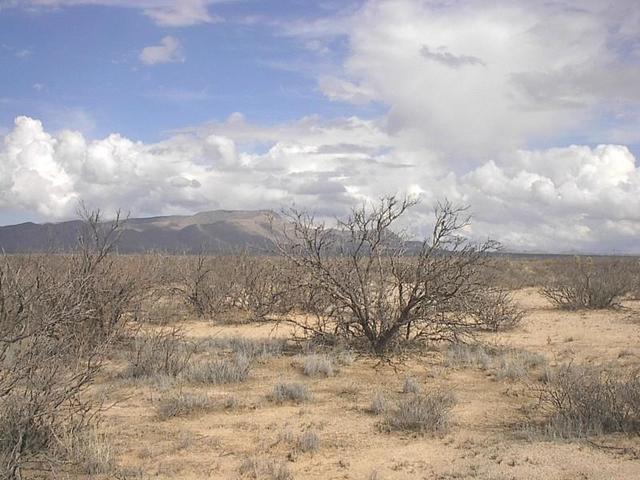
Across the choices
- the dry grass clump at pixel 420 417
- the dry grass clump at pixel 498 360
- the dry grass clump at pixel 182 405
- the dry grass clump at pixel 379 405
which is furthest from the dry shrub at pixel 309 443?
the dry grass clump at pixel 498 360

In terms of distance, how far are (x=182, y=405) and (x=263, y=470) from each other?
2.68 meters

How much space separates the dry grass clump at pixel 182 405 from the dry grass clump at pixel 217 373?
1.31 metres

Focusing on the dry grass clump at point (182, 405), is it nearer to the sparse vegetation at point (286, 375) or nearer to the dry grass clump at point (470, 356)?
the sparse vegetation at point (286, 375)

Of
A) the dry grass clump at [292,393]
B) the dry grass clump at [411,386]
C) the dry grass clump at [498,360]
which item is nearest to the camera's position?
the dry grass clump at [292,393]

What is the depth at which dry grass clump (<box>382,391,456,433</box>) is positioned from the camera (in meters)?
7.72

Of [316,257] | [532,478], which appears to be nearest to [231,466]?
[532,478]

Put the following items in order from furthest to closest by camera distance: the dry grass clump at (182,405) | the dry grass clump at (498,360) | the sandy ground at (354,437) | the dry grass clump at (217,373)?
the dry grass clump at (498,360) < the dry grass clump at (217,373) < the dry grass clump at (182,405) < the sandy ground at (354,437)

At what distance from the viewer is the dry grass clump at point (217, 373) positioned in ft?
34.4

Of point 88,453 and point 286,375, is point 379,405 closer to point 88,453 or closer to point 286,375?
point 286,375

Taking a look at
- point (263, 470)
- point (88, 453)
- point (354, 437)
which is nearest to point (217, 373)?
point (354, 437)

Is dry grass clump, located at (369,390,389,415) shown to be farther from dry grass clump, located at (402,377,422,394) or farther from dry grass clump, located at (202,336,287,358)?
dry grass clump, located at (202,336,287,358)

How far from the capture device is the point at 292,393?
940 cm

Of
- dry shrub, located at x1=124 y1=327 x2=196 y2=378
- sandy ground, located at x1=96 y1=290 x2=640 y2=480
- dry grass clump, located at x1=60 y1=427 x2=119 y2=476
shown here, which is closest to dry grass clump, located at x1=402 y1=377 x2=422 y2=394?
sandy ground, located at x1=96 y1=290 x2=640 y2=480

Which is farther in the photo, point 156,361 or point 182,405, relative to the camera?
point 156,361
